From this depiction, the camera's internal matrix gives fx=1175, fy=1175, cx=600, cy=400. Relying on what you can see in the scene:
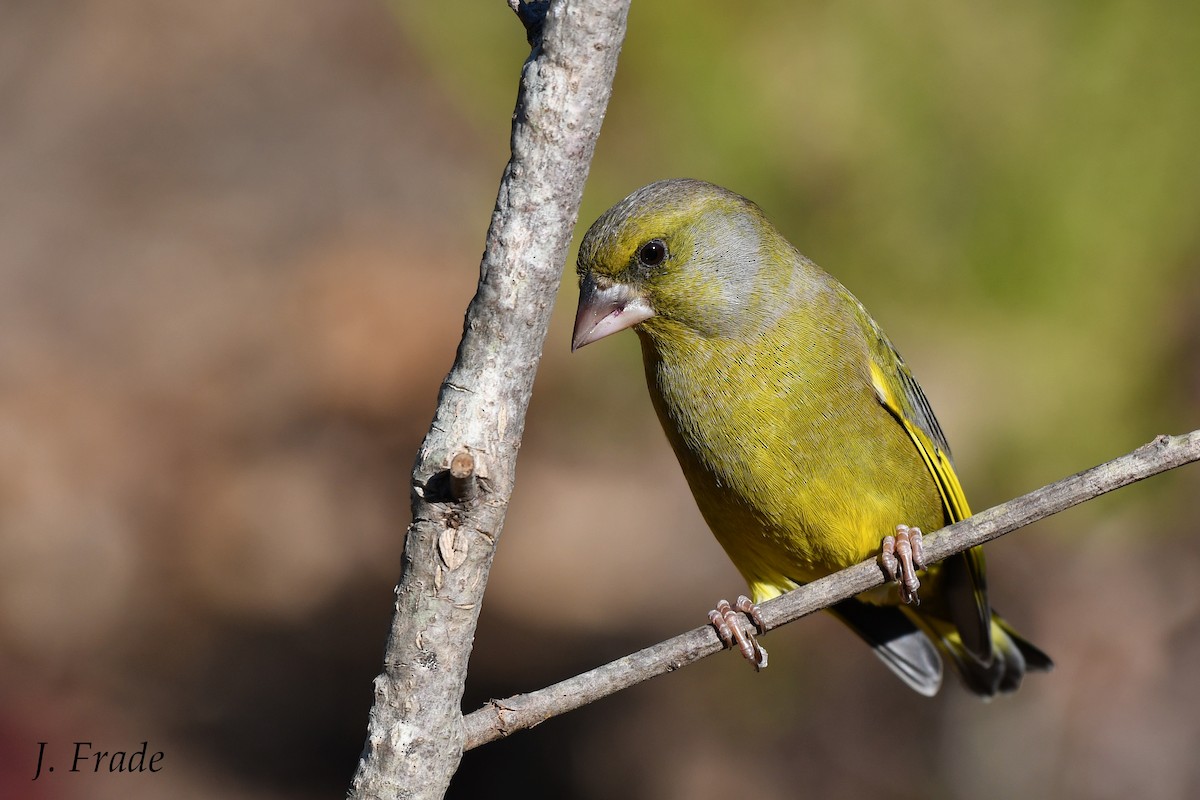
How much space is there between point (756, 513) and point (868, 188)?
113 inches

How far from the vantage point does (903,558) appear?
322cm

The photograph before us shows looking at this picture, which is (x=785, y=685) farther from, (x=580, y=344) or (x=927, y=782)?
(x=580, y=344)

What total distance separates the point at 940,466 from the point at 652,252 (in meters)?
1.15

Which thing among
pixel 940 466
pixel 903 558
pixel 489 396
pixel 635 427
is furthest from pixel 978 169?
pixel 489 396

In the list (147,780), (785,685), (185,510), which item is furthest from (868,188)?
(147,780)

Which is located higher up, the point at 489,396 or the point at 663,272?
the point at 663,272

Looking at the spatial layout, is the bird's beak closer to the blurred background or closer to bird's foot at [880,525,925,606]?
bird's foot at [880,525,925,606]

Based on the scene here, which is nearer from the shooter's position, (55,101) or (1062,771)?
(1062,771)

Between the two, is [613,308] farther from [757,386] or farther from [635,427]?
[635,427]

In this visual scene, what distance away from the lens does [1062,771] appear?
201 inches

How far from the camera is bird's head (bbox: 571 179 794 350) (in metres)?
3.31

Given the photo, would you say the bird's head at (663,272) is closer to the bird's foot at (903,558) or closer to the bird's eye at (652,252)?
the bird's eye at (652,252)

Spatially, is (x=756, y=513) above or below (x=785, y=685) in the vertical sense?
below

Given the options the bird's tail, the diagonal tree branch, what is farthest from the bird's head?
the bird's tail
